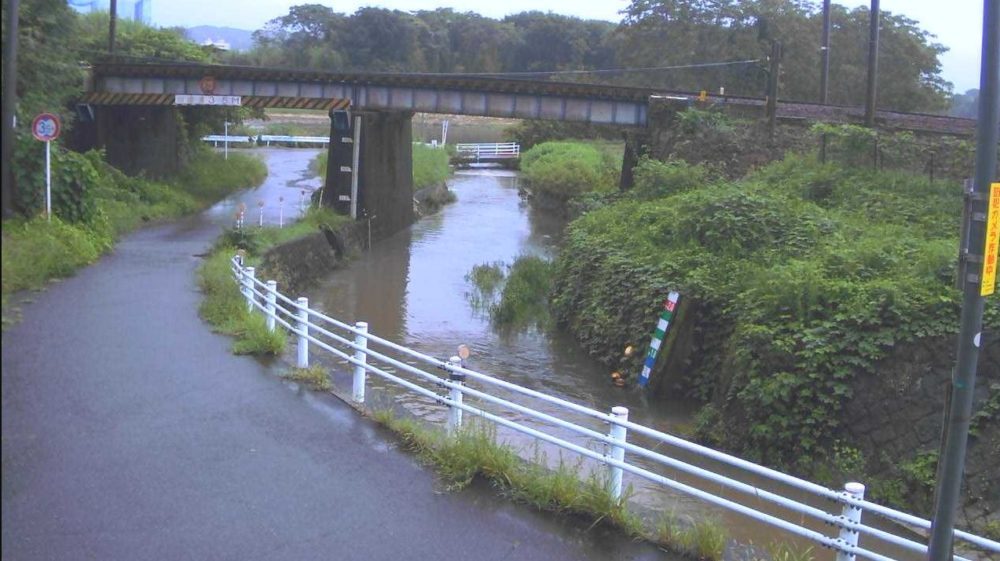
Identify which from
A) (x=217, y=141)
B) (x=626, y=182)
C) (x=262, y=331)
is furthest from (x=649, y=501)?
(x=217, y=141)

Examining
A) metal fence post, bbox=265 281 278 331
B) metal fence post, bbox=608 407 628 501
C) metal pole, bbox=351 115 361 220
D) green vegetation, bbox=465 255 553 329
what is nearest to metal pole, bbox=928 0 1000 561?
metal fence post, bbox=608 407 628 501

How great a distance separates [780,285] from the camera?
1453cm

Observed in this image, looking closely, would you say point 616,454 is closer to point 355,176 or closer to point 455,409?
point 455,409

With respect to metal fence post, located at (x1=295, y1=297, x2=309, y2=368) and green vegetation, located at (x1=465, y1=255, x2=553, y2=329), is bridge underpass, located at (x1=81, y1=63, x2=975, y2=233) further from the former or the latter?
metal fence post, located at (x1=295, y1=297, x2=309, y2=368)

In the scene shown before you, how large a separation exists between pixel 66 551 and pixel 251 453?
2.33 meters

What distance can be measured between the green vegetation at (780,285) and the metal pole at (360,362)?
206 inches

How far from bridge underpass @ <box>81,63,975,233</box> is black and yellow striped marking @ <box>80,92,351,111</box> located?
4 cm

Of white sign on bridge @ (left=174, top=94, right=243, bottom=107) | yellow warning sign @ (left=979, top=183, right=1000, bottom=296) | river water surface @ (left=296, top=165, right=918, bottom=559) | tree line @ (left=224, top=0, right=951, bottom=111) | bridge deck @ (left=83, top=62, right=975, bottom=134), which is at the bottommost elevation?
river water surface @ (left=296, top=165, right=918, bottom=559)

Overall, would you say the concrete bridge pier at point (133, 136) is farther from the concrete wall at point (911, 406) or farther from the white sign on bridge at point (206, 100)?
the concrete wall at point (911, 406)

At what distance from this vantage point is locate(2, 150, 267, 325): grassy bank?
358 inches

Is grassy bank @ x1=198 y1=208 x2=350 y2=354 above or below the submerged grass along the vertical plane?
above

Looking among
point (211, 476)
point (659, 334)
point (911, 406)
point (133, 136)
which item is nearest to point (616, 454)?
point (211, 476)

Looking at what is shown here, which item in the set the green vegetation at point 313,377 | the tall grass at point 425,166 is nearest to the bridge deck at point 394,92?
the tall grass at point 425,166

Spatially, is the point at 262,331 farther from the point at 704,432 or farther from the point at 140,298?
Answer: the point at 704,432
